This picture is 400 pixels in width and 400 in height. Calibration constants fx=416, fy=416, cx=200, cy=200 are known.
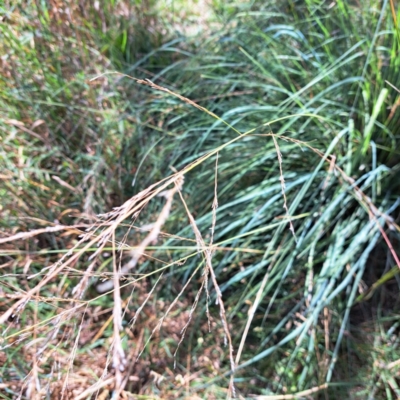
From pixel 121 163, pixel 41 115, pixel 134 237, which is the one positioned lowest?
pixel 134 237

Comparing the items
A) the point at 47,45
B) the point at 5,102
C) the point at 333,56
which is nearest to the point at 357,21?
the point at 333,56

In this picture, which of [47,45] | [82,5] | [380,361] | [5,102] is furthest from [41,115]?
[380,361]

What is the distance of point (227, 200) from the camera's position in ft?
4.26

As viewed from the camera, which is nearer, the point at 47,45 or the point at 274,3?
the point at 47,45

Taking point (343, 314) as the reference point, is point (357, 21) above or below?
above

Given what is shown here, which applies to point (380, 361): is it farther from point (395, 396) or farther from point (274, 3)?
point (274, 3)

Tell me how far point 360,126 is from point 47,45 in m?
1.03

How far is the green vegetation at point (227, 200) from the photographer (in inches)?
43.5

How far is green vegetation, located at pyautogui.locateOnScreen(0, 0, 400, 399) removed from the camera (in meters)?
1.11

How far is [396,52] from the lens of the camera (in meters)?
1.18

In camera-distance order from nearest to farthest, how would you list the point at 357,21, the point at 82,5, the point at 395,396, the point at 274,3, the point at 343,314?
the point at 395,396 → the point at 343,314 → the point at 357,21 → the point at 82,5 → the point at 274,3

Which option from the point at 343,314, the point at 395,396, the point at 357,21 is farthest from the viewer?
the point at 357,21

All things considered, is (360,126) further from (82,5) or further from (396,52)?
(82,5)

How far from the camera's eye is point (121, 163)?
1379mm
